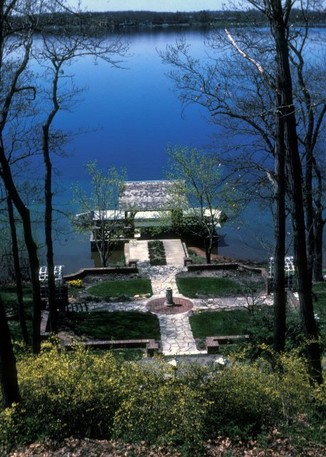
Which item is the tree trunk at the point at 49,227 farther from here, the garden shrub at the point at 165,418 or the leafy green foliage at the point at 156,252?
the garden shrub at the point at 165,418

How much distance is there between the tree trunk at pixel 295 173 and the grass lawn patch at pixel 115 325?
749 centimetres

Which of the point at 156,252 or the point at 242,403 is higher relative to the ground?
the point at 242,403

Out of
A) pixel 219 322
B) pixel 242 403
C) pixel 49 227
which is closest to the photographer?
pixel 242 403

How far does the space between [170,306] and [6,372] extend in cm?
1188

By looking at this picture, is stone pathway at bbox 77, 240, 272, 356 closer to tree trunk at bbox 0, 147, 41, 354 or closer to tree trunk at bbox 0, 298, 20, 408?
tree trunk at bbox 0, 147, 41, 354

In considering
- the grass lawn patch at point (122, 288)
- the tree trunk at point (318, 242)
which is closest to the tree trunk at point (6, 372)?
the grass lawn patch at point (122, 288)

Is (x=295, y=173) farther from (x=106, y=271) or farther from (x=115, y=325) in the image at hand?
(x=106, y=271)

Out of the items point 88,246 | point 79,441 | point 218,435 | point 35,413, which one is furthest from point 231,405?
point 88,246

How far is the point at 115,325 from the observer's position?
19281 millimetres

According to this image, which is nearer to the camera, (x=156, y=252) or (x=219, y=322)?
(x=219, y=322)

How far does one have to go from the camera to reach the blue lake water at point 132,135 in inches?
1410

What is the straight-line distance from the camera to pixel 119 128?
6297cm

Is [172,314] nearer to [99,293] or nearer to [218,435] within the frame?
[99,293]

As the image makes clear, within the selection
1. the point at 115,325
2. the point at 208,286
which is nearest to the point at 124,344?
the point at 115,325
